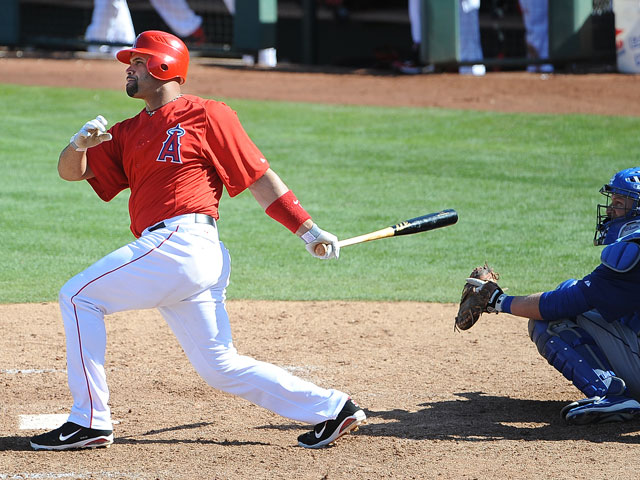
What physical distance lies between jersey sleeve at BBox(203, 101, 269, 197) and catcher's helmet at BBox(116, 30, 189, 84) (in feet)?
0.71

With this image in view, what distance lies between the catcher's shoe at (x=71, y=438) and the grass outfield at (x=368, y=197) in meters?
2.88

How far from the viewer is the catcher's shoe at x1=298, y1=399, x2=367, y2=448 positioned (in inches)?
155

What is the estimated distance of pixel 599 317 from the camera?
441cm

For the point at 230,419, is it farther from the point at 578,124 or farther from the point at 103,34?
the point at 103,34

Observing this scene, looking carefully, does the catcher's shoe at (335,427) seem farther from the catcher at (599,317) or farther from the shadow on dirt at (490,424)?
the catcher at (599,317)

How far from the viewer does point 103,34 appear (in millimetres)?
16656

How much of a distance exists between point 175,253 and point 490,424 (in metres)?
1.71

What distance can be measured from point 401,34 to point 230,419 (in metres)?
15.8

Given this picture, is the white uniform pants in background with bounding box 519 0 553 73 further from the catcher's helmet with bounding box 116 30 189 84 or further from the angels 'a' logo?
the angels 'a' logo

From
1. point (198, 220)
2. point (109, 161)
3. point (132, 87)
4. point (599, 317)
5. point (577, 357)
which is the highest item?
point (132, 87)

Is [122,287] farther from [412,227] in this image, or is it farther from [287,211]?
[412,227]

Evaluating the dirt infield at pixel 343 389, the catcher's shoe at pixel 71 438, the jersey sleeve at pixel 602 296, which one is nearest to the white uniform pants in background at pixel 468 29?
the dirt infield at pixel 343 389

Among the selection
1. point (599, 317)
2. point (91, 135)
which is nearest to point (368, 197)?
point (599, 317)

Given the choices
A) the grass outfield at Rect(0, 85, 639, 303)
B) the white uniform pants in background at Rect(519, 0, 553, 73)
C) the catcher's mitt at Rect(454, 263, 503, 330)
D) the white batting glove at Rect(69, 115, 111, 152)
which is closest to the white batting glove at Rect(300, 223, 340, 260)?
the catcher's mitt at Rect(454, 263, 503, 330)
